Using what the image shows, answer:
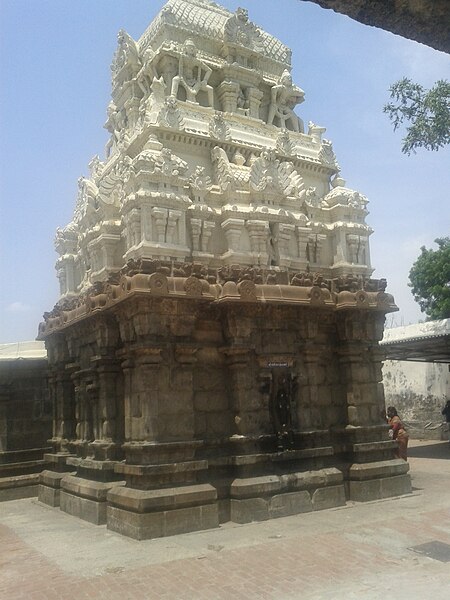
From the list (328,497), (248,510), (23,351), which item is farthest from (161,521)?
(23,351)

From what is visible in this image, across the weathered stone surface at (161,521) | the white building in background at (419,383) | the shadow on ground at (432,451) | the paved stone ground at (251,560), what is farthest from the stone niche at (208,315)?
the white building in background at (419,383)

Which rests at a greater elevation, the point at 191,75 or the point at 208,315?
the point at 191,75

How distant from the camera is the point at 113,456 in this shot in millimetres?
11219

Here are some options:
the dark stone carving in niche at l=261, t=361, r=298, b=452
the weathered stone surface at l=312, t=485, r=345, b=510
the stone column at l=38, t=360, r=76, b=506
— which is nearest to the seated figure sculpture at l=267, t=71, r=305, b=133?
the dark stone carving in niche at l=261, t=361, r=298, b=452

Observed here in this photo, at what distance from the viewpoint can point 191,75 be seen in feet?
48.6

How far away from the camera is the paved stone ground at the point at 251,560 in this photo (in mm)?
6902

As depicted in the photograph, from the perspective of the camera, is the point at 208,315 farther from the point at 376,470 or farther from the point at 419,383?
the point at 419,383

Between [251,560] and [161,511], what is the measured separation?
6.70ft

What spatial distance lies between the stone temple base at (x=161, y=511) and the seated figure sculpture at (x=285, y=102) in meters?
10.4

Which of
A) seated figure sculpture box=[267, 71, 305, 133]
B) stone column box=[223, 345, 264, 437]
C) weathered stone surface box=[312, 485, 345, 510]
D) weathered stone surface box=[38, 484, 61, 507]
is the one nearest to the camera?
stone column box=[223, 345, 264, 437]

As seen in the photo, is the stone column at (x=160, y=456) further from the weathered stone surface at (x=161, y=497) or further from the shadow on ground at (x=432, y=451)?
the shadow on ground at (x=432, y=451)

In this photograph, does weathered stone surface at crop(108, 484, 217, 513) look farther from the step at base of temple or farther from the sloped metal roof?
the sloped metal roof

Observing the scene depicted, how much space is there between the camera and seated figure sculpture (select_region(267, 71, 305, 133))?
15906mm

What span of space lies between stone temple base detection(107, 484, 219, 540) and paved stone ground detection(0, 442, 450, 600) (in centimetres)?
19
